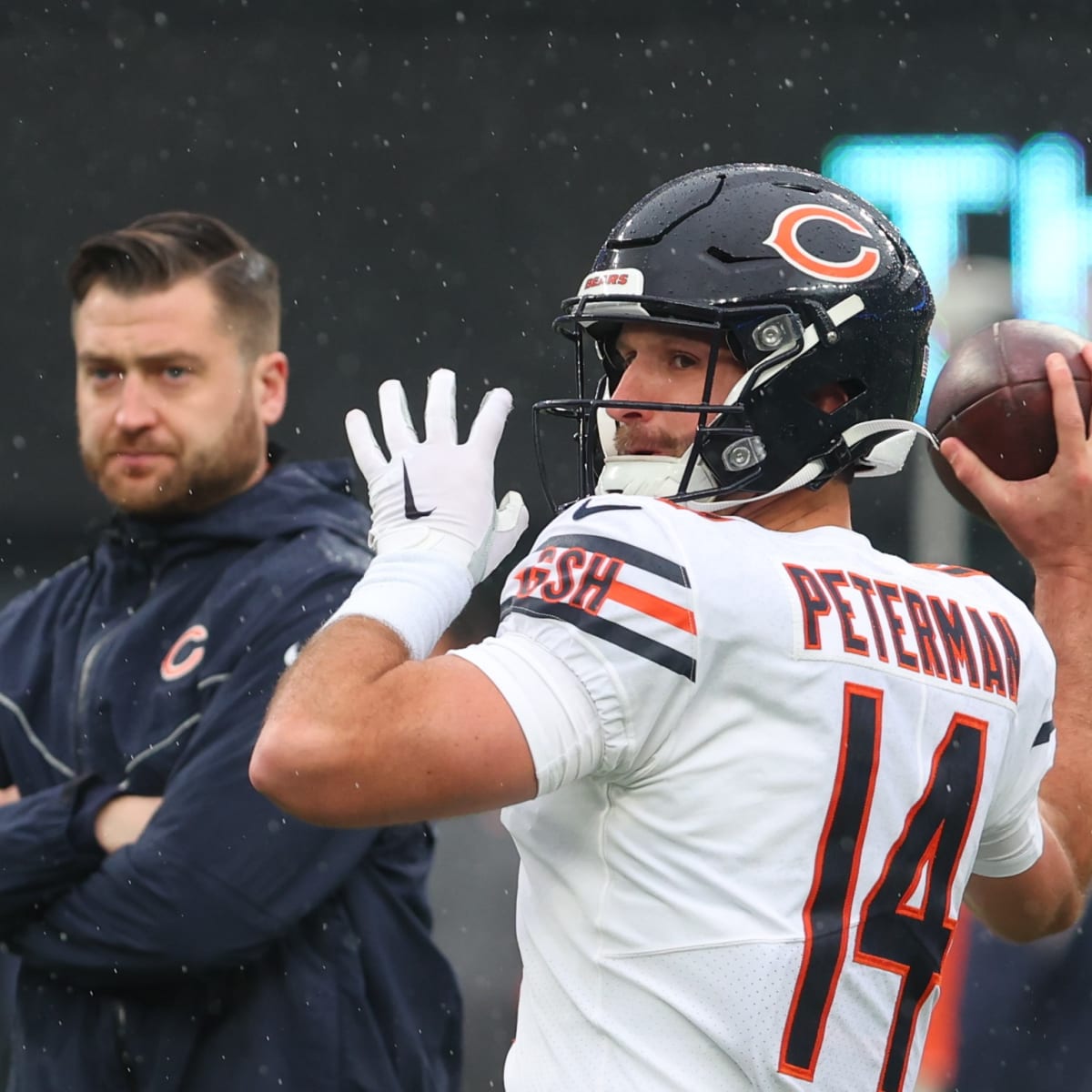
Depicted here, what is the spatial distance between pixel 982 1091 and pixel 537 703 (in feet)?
8.62

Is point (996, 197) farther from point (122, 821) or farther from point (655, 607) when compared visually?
point (655, 607)

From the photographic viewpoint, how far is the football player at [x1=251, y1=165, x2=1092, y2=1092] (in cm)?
189

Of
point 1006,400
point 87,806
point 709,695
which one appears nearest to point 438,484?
point 709,695

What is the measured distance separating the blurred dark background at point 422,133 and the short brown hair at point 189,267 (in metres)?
3.60

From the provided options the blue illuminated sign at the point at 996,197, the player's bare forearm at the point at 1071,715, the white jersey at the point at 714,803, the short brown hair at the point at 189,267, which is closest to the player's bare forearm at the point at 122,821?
the short brown hair at the point at 189,267

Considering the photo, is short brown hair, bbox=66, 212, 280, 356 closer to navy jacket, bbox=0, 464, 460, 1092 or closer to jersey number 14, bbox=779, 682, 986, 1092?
navy jacket, bbox=0, 464, 460, 1092

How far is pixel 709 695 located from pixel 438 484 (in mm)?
428

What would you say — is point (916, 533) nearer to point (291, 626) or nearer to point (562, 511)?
point (291, 626)

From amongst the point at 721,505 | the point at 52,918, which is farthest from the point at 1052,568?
the point at 52,918

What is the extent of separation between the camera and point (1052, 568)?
2.50m

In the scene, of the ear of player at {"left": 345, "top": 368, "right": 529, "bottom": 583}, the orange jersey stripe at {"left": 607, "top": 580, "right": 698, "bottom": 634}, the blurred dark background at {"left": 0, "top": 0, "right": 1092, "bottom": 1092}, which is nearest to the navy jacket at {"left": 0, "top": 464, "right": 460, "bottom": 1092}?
the ear of player at {"left": 345, "top": 368, "right": 529, "bottom": 583}

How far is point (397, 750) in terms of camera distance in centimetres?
185

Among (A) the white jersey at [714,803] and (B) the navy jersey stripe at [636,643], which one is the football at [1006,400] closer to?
(A) the white jersey at [714,803]

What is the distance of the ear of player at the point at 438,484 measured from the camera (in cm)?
214
